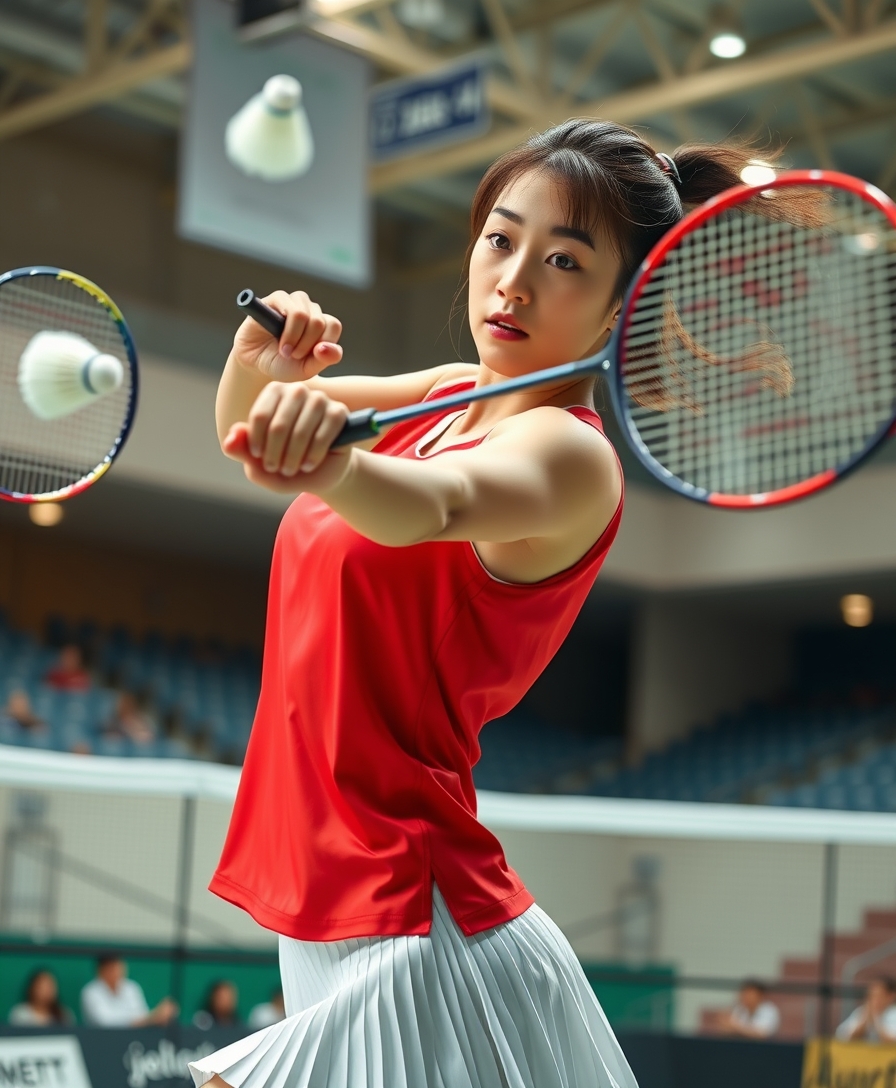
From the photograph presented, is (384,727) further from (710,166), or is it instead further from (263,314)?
(710,166)

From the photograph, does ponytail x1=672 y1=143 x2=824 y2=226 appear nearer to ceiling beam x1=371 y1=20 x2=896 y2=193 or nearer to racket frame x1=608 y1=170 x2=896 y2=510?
racket frame x1=608 y1=170 x2=896 y2=510

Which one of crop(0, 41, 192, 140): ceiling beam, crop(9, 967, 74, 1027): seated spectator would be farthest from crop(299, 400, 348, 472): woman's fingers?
crop(0, 41, 192, 140): ceiling beam

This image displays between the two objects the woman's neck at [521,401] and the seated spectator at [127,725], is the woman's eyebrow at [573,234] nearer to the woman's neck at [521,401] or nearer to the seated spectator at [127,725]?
the woman's neck at [521,401]

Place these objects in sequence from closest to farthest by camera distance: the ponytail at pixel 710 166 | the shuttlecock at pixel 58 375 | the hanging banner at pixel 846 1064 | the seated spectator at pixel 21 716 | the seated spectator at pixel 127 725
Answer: the shuttlecock at pixel 58 375, the ponytail at pixel 710 166, the hanging banner at pixel 846 1064, the seated spectator at pixel 21 716, the seated spectator at pixel 127 725

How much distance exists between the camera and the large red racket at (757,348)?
5.36ft

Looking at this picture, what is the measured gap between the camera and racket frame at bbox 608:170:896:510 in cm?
155

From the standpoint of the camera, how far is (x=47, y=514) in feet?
51.5

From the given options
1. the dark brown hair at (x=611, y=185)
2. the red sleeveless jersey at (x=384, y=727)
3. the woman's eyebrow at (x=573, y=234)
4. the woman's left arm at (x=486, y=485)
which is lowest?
the red sleeveless jersey at (x=384, y=727)

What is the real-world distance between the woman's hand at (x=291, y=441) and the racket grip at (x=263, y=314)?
35cm

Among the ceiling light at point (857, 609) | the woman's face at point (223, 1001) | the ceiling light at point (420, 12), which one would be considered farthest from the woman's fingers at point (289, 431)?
the ceiling light at point (857, 609)

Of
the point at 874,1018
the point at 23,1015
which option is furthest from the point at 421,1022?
the point at 874,1018

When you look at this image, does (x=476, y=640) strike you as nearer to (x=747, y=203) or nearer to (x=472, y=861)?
(x=472, y=861)

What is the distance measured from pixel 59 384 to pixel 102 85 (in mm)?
10329

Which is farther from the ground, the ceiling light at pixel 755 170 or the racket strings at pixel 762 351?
the ceiling light at pixel 755 170
